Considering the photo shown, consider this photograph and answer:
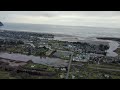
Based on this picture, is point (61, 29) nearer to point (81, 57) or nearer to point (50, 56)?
point (50, 56)

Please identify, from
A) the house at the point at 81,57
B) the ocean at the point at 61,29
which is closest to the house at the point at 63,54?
the house at the point at 81,57

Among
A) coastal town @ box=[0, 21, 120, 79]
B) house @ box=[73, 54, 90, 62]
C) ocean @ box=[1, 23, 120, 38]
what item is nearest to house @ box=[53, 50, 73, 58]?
coastal town @ box=[0, 21, 120, 79]

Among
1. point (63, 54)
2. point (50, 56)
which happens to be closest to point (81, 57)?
point (63, 54)

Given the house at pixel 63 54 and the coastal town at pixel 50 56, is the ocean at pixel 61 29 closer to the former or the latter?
the coastal town at pixel 50 56

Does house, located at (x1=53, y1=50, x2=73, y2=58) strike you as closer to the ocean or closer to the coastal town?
the coastal town

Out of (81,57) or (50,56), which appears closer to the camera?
(81,57)

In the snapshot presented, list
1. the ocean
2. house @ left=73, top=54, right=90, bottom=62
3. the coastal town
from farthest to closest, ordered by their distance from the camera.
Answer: the ocean < house @ left=73, top=54, right=90, bottom=62 < the coastal town
